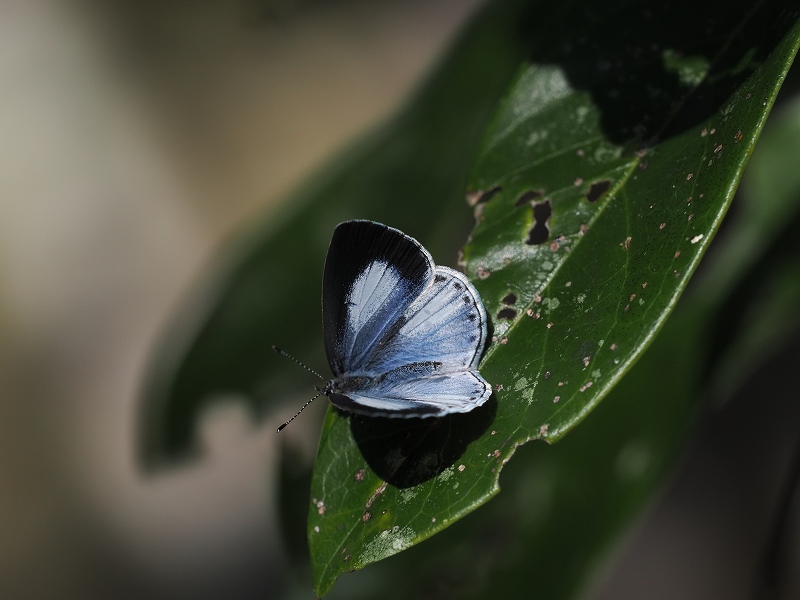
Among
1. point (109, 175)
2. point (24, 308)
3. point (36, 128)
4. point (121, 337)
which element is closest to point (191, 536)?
point (121, 337)

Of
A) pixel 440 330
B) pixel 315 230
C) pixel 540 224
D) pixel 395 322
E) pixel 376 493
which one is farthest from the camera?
pixel 315 230

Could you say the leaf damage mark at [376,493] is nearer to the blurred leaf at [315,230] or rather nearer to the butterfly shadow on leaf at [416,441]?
the butterfly shadow on leaf at [416,441]

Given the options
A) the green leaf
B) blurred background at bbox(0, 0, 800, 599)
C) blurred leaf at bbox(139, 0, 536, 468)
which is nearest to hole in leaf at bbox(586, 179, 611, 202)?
the green leaf

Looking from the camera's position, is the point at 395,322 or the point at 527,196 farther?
the point at 395,322

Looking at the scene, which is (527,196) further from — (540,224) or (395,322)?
(395,322)

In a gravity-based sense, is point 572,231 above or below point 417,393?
above

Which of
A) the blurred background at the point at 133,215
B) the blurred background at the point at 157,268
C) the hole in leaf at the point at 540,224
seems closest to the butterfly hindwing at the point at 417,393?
the hole in leaf at the point at 540,224

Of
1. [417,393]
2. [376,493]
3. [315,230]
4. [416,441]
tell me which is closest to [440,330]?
[417,393]
